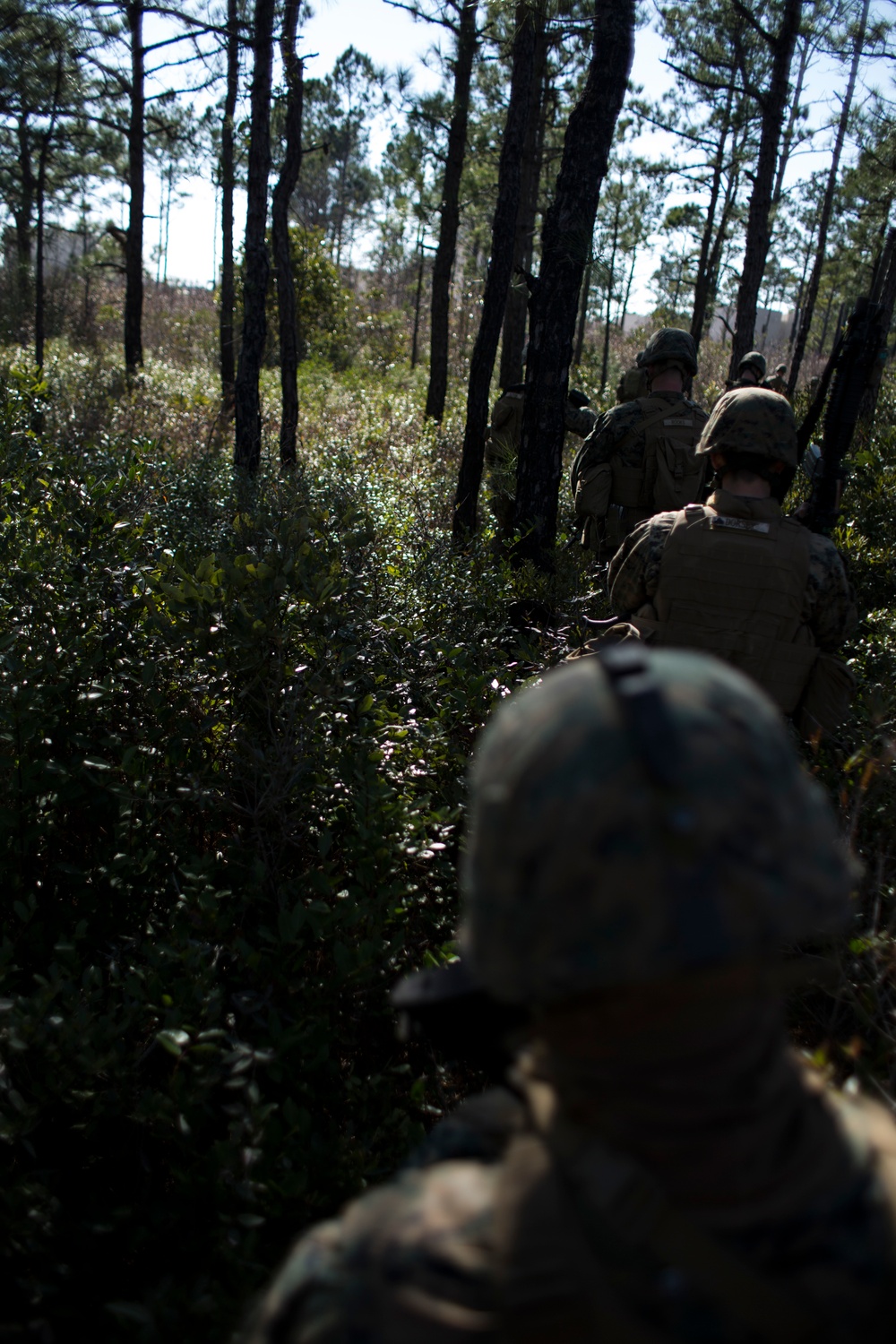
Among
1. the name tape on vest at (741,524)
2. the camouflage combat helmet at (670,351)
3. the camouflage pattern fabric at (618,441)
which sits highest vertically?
the camouflage combat helmet at (670,351)

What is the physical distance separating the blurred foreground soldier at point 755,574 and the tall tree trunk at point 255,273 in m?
6.53

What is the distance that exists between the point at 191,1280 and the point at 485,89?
18.2 m

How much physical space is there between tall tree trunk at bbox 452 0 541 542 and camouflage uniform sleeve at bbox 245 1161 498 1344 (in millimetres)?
6760

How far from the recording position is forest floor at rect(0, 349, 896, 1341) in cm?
186

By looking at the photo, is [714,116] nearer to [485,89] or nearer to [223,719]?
[485,89]

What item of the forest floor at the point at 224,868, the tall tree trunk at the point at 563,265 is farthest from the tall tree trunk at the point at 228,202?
the forest floor at the point at 224,868

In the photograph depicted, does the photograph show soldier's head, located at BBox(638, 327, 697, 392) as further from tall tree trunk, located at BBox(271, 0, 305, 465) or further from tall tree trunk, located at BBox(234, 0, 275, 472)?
tall tree trunk, located at BBox(271, 0, 305, 465)

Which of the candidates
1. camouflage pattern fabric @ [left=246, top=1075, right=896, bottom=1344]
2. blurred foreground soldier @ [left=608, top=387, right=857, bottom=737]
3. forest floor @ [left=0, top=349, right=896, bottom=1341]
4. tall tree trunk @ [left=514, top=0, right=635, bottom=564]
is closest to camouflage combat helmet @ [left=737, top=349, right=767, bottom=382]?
tall tree trunk @ [left=514, top=0, right=635, bottom=564]

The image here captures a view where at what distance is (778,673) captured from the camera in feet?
9.81

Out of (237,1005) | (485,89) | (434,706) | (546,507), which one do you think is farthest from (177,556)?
(485,89)

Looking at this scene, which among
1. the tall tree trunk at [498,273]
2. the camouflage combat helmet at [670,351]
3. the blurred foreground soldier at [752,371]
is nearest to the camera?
the camouflage combat helmet at [670,351]

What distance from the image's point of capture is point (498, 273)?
7559mm

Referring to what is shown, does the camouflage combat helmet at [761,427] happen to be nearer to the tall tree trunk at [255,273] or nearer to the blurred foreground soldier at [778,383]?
the blurred foreground soldier at [778,383]

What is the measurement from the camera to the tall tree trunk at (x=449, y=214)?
11.0 metres
